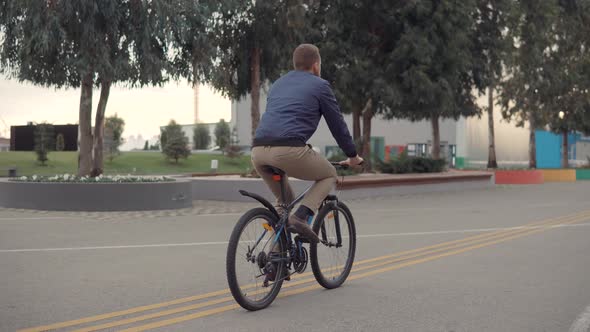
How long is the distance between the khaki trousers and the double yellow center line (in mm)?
830

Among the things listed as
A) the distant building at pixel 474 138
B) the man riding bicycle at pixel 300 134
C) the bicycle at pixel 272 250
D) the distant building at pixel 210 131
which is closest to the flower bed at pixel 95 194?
the bicycle at pixel 272 250

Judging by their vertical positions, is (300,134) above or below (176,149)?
below

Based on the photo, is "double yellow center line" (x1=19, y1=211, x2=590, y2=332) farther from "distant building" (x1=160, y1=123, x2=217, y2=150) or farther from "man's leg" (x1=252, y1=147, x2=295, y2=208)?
"distant building" (x1=160, y1=123, x2=217, y2=150)

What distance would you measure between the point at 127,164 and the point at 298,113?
37.9m

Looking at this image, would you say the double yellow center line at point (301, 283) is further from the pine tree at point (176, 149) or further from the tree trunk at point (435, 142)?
the pine tree at point (176, 149)

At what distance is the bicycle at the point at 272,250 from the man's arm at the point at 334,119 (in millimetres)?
539

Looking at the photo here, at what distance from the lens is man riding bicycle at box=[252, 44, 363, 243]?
5.77m

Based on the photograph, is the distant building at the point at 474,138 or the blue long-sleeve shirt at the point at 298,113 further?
the distant building at the point at 474,138

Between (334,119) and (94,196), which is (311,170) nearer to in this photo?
(334,119)

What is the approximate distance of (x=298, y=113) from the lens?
584cm

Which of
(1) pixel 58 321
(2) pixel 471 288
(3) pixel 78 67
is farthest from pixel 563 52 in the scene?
(1) pixel 58 321

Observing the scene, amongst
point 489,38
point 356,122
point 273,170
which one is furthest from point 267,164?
point 489,38

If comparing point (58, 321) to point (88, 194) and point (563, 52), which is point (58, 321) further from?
point (563, 52)

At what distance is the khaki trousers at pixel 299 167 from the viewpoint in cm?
575
